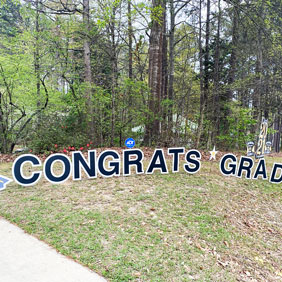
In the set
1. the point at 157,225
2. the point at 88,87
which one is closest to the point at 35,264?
the point at 157,225

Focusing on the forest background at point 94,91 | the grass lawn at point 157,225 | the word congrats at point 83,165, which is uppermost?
→ the forest background at point 94,91

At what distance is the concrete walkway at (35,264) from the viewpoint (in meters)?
2.31

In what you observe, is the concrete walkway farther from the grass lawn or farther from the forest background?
the forest background

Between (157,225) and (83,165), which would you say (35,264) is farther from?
(83,165)

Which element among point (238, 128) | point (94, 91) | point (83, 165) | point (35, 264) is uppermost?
point (94, 91)

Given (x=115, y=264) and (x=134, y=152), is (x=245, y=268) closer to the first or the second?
(x=115, y=264)

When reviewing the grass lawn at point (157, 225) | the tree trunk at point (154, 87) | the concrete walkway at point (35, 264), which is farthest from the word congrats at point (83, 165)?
the tree trunk at point (154, 87)

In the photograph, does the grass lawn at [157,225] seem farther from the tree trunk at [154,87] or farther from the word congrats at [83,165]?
the tree trunk at [154,87]

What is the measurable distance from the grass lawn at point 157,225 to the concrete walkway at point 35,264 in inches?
4.8

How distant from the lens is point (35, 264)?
250cm

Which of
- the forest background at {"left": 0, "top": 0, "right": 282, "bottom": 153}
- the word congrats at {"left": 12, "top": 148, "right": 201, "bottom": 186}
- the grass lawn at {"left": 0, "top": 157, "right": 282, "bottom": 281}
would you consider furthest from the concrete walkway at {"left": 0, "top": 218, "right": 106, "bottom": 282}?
the forest background at {"left": 0, "top": 0, "right": 282, "bottom": 153}

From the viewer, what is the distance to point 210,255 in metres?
2.96

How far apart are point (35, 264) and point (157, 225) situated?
5.67 ft

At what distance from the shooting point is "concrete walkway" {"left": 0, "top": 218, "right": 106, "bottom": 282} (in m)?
2.31
